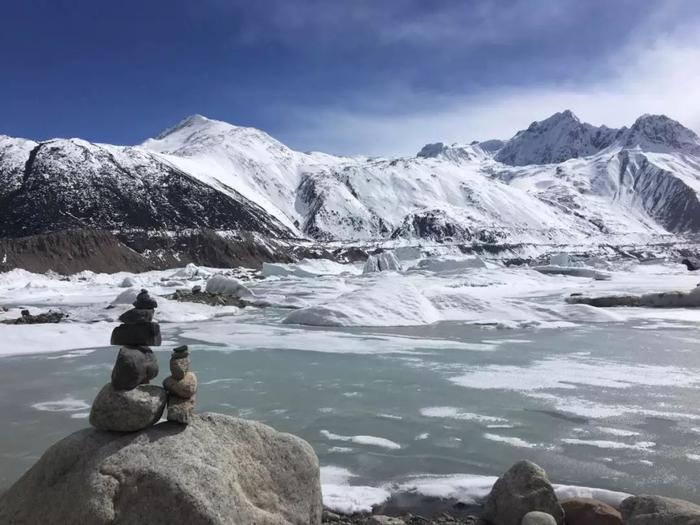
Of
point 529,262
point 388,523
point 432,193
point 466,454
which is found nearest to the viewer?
point 388,523

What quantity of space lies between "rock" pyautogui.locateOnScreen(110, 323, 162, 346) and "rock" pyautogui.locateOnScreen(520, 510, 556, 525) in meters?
4.28

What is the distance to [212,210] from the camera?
13188 cm

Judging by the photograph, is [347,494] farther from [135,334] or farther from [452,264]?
[452,264]

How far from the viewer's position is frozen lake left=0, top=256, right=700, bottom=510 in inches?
329

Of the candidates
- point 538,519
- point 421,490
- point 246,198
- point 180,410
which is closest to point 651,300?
point 421,490

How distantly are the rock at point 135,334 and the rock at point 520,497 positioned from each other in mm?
4251

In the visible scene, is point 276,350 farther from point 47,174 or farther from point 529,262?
point 47,174

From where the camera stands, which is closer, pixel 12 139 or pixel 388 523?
pixel 388 523

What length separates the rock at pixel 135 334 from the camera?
646 centimetres

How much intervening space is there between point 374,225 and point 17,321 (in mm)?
140581

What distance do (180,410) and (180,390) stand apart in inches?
9.4

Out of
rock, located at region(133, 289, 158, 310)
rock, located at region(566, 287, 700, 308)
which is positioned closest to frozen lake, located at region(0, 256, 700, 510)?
rock, located at region(133, 289, 158, 310)

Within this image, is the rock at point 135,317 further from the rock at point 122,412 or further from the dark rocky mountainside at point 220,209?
the dark rocky mountainside at point 220,209

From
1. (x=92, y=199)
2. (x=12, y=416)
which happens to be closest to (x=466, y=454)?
(x=12, y=416)
